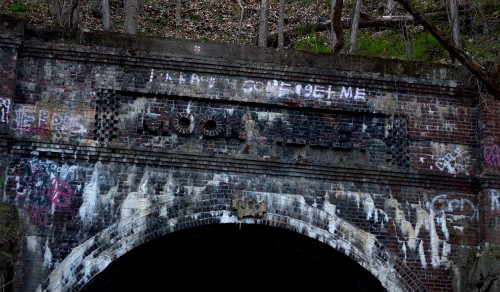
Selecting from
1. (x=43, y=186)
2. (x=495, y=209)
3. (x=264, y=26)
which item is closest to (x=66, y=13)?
(x=264, y=26)

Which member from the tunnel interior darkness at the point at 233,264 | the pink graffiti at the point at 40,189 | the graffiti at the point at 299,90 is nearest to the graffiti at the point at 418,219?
the tunnel interior darkness at the point at 233,264

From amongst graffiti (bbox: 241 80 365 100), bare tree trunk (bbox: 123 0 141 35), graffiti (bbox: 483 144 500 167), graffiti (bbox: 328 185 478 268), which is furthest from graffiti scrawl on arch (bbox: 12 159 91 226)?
bare tree trunk (bbox: 123 0 141 35)

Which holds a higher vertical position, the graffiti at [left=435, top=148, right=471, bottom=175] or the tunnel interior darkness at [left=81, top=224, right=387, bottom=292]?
the graffiti at [left=435, top=148, right=471, bottom=175]

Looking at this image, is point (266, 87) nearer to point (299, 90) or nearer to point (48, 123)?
point (299, 90)

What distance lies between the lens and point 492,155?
12.5m

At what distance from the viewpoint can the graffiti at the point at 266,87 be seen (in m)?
12.3

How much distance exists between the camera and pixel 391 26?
2361 cm

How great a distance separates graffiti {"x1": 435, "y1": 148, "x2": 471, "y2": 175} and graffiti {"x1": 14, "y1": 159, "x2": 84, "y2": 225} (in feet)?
16.8

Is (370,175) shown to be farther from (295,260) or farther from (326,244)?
(295,260)

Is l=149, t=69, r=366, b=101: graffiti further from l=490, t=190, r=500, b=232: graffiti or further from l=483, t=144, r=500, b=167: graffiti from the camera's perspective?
l=490, t=190, r=500, b=232: graffiti

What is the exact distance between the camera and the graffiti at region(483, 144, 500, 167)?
12453mm

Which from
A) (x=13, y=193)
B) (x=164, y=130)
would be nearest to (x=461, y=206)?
(x=164, y=130)

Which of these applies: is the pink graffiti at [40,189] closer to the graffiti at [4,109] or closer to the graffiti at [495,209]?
the graffiti at [4,109]

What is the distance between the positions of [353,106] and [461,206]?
83.3 inches
